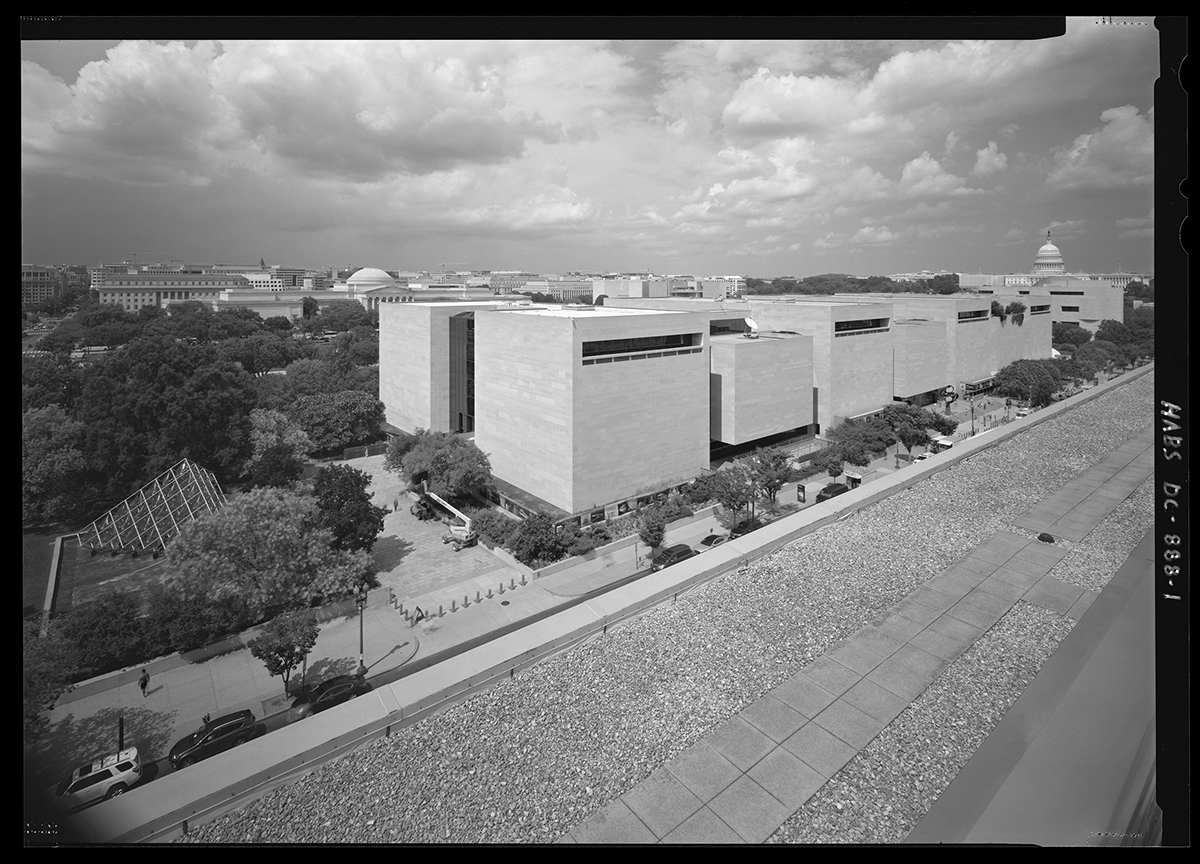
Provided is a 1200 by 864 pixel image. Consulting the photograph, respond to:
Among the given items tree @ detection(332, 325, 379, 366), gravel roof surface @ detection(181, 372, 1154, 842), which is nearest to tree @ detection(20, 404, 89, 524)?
gravel roof surface @ detection(181, 372, 1154, 842)

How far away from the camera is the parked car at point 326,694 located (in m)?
8.11

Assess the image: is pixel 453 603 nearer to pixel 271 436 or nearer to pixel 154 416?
pixel 271 436

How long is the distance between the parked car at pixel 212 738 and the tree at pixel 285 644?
0.61 meters

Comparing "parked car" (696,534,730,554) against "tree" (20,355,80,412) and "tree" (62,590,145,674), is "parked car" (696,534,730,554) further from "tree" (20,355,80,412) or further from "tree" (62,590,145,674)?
"tree" (20,355,80,412)

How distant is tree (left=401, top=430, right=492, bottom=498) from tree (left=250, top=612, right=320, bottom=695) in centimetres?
637

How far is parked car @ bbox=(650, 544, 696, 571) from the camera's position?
468 inches

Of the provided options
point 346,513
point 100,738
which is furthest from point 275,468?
point 100,738

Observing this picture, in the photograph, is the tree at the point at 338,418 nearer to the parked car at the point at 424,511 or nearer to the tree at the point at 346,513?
the parked car at the point at 424,511

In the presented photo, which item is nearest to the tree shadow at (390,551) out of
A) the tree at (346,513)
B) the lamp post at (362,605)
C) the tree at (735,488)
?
the tree at (346,513)

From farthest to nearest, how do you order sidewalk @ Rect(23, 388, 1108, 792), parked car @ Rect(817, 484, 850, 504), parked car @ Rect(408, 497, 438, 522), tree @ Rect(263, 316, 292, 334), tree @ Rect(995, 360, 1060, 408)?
tree @ Rect(263, 316, 292, 334)
tree @ Rect(995, 360, 1060, 408)
parked car @ Rect(817, 484, 850, 504)
parked car @ Rect(408, 497, 438, 522)
sidewalk @ Rect(23, 388, 1108, 792)

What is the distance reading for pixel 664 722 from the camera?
185 inches

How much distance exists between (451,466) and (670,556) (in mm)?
5725
